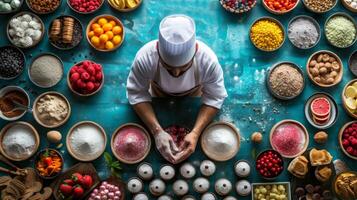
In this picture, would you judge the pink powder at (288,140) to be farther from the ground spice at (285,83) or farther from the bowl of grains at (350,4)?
the bowl of grains at (350,4)

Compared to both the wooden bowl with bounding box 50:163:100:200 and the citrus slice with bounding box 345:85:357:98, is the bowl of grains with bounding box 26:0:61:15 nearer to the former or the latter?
the wooden bowl with bounding box 50:163:100:200

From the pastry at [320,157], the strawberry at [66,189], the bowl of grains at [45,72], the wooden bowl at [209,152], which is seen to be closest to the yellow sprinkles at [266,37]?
the wooden bowl at [209,152]

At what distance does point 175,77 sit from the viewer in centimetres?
296

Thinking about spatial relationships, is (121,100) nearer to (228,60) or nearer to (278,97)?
(228,60)

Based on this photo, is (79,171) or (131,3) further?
(131,3)

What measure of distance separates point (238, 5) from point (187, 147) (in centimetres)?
136

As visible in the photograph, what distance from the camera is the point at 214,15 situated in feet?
12.7

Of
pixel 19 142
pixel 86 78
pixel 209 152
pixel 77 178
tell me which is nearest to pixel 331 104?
pixel 209 152

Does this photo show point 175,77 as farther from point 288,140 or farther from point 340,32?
point 340,32

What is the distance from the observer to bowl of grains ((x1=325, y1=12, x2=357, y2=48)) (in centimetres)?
383

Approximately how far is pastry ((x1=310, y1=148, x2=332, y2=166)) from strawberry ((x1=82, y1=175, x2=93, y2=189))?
1.67m

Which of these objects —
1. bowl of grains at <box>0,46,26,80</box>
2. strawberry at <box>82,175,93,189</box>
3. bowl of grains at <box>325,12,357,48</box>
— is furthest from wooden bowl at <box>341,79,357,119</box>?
bowl of grains at <box>0,46,26,80</box>

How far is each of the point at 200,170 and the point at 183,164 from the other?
5.6 inches

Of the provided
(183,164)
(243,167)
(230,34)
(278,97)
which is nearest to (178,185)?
(183,164)
